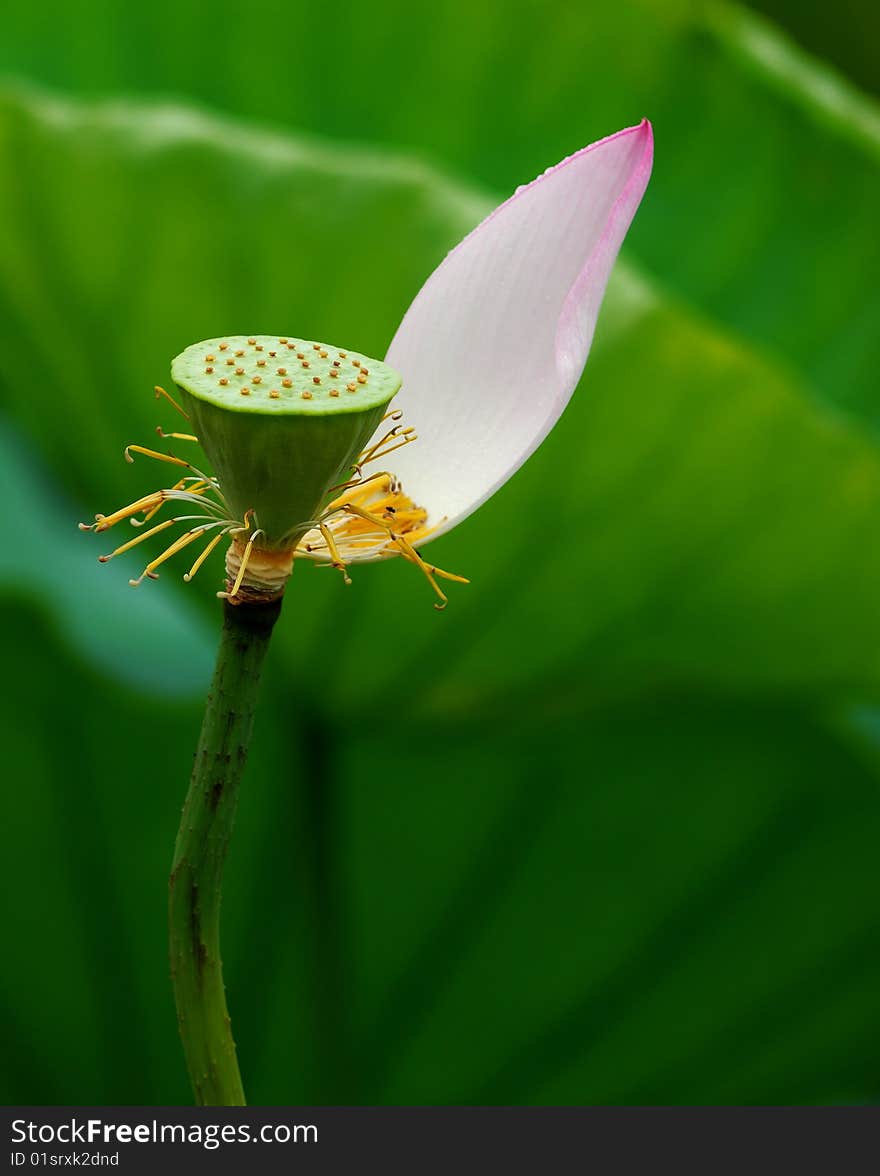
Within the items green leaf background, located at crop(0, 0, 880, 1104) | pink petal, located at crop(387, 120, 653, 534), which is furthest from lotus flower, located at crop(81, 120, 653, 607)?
green leaf background, located at crop(0, 0, 880, 1104)

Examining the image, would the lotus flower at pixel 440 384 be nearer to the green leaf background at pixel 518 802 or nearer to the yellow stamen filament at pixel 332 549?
the yellow stamen filament at pixel 332 549

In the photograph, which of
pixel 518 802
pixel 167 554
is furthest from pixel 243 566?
pixel 518 802

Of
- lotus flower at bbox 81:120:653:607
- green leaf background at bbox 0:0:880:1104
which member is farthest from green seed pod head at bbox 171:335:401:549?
green leaf background at bbox 0:0:880:1104

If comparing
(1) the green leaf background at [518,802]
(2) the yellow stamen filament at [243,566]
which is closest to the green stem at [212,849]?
(2) the yellow stamen filament at [243,566]

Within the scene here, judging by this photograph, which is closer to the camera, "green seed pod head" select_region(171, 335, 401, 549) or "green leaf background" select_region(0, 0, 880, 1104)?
"green seed pod head" select_region(171, 335, 401, 549)

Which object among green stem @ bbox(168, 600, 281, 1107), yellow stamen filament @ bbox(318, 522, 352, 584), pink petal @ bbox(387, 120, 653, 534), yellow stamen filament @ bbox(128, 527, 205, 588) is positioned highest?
pink petal @ bbox(387, 120, 653, 534)

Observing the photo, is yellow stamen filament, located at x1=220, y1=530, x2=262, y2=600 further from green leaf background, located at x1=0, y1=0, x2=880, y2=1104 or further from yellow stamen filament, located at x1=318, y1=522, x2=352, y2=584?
green leaf background, located at x1=0, y1=0, x2=880, y2=1104

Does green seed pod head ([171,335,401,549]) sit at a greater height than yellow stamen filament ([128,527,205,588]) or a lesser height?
greater

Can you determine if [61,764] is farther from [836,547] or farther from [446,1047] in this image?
[836,547]
